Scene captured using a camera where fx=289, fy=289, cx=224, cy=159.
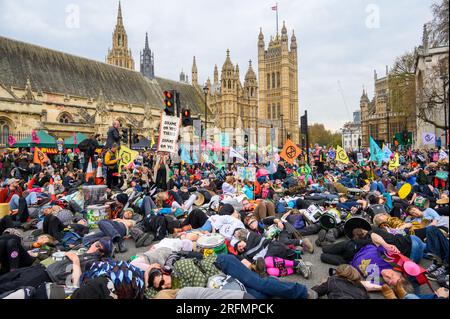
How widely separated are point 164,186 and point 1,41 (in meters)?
36.0

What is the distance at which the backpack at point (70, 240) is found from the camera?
6.32 m

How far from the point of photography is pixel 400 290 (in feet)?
12.8

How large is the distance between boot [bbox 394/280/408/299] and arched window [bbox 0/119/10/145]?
3221 cm

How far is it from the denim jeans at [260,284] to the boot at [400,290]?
1.25 m

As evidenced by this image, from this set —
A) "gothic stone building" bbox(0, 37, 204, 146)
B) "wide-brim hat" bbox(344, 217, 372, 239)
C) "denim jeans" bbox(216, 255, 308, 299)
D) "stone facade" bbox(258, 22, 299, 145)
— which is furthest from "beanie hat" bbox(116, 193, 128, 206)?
"stone facade" bbox(258, 22, 299, 145)

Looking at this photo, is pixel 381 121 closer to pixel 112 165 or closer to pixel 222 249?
pixel 112 165

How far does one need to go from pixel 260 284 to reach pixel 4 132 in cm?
3240

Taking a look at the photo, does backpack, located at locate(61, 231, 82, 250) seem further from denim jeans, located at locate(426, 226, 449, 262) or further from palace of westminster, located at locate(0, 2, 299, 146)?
palace of westminster, located at locate(0, 2, 299, 146)

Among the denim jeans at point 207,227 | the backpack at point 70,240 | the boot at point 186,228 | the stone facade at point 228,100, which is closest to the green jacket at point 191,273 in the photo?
the denim jeans at point 207,227

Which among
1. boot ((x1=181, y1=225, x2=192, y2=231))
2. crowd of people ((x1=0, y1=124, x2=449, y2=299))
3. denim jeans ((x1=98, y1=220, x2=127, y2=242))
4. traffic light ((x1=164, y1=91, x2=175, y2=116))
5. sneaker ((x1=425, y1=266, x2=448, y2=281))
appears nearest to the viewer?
crowd of people ((x1=0, y1=124, x2=449, y2=299))

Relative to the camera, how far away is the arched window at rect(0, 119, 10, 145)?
1054 inches

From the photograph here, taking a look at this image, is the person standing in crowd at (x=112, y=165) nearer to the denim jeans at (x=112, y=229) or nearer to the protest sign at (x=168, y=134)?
the protest sign at (x=168, y=134)

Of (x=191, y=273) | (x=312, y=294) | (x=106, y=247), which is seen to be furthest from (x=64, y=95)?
(x=312, y=294)
